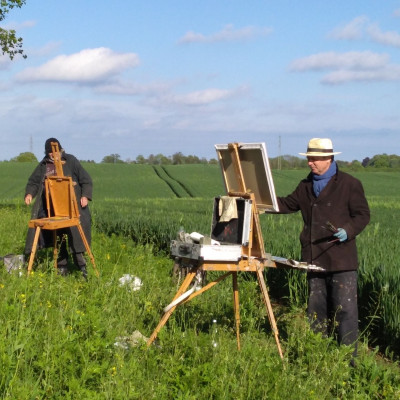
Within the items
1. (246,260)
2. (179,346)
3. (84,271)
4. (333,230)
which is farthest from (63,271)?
(333,230)

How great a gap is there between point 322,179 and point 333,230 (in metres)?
0.49

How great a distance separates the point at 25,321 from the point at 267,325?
266 cm

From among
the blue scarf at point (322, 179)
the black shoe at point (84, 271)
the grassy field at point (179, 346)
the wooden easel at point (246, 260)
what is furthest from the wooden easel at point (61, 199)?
the blue scarf at point (322, 179)

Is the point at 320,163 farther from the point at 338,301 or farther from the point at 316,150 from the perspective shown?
the point at 338,301

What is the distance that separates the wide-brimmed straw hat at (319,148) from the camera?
6.17 m

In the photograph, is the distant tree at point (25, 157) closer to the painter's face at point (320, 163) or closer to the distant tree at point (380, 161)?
the distant tree at point (380, 161)

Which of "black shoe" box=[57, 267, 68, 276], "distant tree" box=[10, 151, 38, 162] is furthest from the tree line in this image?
"black shoe" box=[57, 267, 68, 276]

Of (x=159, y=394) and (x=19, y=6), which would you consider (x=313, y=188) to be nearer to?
(x=159, y=394)

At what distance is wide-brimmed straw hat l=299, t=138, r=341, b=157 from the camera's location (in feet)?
20.2

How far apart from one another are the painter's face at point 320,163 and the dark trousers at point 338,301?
0.88 metres

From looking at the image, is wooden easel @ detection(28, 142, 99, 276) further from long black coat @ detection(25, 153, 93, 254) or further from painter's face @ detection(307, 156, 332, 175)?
painter's face @ detection(307, 156, 332, 175)

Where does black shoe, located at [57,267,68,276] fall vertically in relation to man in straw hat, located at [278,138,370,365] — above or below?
below

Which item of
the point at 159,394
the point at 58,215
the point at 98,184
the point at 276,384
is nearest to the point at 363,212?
the point at 276,384

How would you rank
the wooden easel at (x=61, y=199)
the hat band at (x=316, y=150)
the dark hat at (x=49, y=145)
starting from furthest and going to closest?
the dark hat at (x=49, y=145) → the wooden easel at (x=61, y=199) → the hat band at (x=316, y=150)
